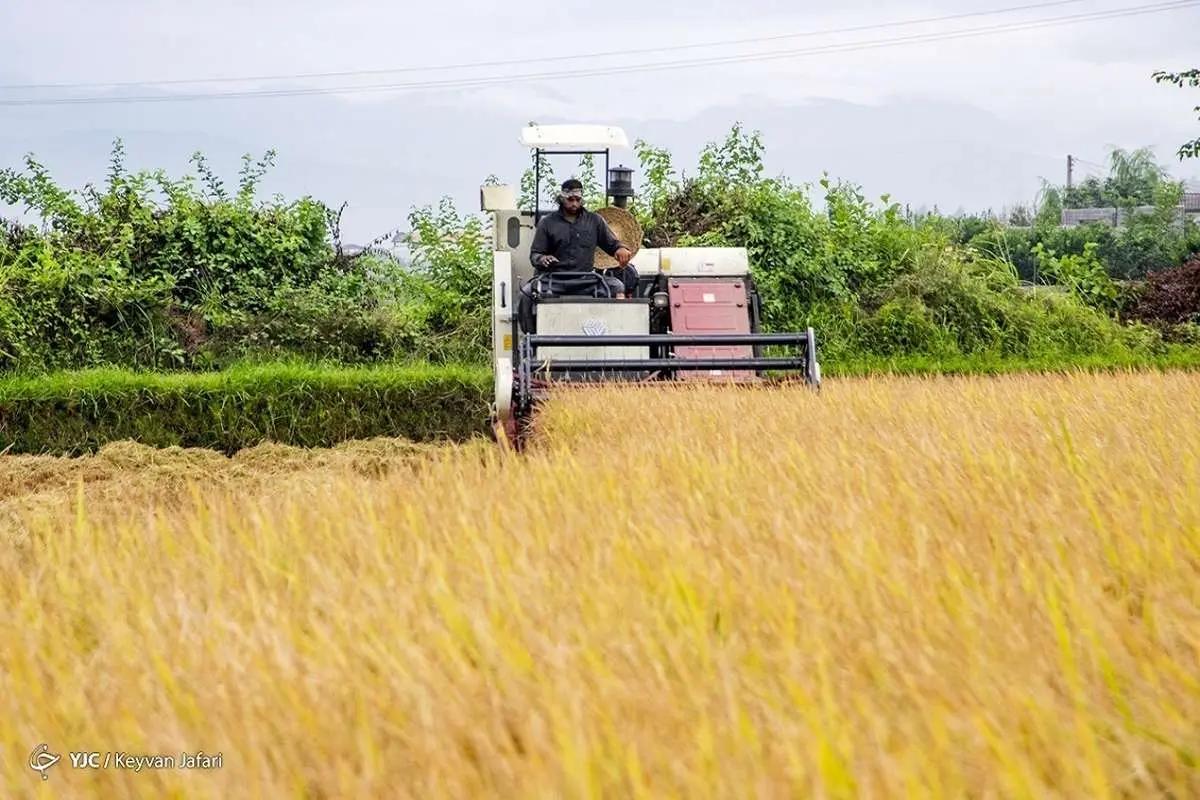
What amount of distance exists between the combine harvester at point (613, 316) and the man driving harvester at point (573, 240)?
0.10 meters

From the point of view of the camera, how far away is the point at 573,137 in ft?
36.2

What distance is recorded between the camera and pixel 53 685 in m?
3.12

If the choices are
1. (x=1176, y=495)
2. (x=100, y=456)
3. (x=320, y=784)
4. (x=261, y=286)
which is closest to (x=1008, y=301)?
(x=261, y=286)

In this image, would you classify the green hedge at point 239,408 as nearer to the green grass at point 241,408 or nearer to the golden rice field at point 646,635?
the green grass at point 241,408

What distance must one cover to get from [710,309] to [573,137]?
5.03ft

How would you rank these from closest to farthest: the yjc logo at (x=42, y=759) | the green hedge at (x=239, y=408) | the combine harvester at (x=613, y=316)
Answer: the yjc logo at (x=42, y=759) → the combine harvester at (x=613, y=316) → the green hedge at (x=239, y=408)

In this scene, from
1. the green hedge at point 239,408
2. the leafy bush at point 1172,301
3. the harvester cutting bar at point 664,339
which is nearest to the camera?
the harvester cutting bar at point 664,339

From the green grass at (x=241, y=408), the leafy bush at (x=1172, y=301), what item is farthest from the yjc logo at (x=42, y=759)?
the leafy bush at (x=1172, y=301)

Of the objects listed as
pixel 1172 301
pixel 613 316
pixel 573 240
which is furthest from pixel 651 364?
pixel 1172 301

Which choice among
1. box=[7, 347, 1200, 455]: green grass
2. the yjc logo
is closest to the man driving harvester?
box=[7, 347, 1200, 455]: green grass

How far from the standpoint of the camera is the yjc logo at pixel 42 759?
2.56m

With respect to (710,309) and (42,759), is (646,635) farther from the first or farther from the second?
(710,309)

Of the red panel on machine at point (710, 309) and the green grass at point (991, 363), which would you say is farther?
the green grass at point (991, 363)

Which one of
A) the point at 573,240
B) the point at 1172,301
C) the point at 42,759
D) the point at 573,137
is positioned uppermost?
the point at 573,137
